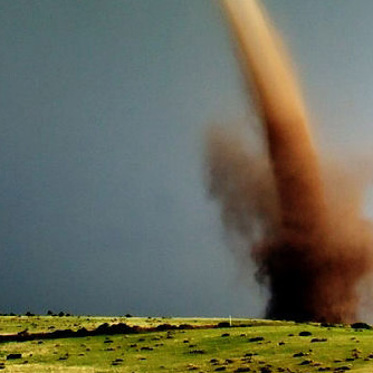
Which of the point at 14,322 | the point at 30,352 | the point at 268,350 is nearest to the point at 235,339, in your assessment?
the point at 268,350

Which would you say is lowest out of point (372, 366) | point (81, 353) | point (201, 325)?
point (372, 366)

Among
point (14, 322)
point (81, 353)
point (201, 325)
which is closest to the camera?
point (81, 353)

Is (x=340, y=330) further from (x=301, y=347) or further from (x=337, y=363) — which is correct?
(x=337, y=363)

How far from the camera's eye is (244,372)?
183 ft

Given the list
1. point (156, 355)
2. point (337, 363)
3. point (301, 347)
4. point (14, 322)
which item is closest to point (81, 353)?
point (156, 355)

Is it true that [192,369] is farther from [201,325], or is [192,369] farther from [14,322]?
[14,322]

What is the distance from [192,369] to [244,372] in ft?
21.1

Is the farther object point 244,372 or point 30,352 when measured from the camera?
point 30,352

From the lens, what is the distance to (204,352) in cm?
7119

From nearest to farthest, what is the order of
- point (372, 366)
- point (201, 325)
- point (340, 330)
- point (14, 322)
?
point (372, 366) < point (340, 330) < point (201, 325) < point (14, 322)

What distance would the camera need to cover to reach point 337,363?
55.7m

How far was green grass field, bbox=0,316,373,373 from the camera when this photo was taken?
192ft

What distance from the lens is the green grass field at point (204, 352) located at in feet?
192

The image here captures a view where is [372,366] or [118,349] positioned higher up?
[118,349]
